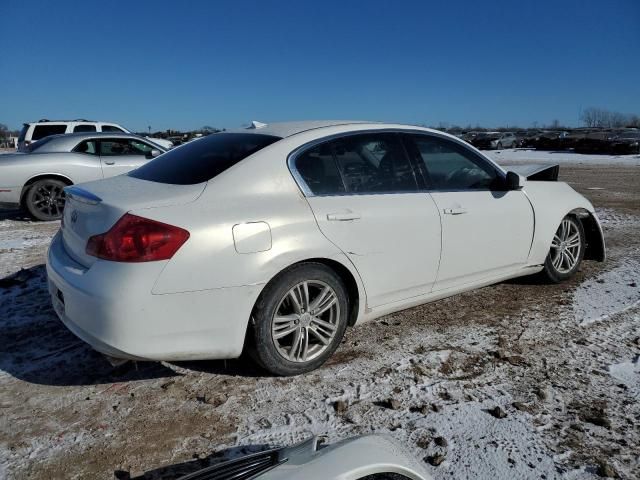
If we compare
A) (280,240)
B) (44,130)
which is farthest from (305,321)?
(44,130)

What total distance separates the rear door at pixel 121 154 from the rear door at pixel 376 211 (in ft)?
20.9

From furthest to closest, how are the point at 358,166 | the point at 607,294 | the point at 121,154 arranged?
the point at 121,154, the point at 607,294, the point at 358,166

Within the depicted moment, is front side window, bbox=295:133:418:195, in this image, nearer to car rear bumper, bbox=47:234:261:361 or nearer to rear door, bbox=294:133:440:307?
rear door, bbox=294:133:440:307

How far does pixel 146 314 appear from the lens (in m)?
2.58

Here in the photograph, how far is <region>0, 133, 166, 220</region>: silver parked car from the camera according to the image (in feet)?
27.3

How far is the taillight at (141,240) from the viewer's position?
2.58 metres

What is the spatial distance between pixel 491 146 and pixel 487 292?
37025 mm

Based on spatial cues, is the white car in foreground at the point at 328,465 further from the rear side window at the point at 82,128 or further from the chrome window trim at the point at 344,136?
the rear side window at the point at 82,128

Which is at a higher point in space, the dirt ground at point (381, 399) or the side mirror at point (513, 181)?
the side mirror at point (513, 181)

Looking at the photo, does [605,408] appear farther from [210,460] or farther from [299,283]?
[210,460]

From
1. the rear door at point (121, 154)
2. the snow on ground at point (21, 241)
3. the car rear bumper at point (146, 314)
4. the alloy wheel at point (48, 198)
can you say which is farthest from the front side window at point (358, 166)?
the alloy wheel at point (48, 198)

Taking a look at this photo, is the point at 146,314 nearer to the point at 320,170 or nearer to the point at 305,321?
the point at 305,321

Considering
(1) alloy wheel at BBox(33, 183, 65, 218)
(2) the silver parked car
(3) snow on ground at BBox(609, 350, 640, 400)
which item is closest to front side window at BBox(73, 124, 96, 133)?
(2) the silver parked car

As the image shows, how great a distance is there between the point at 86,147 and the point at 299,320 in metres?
7.67
